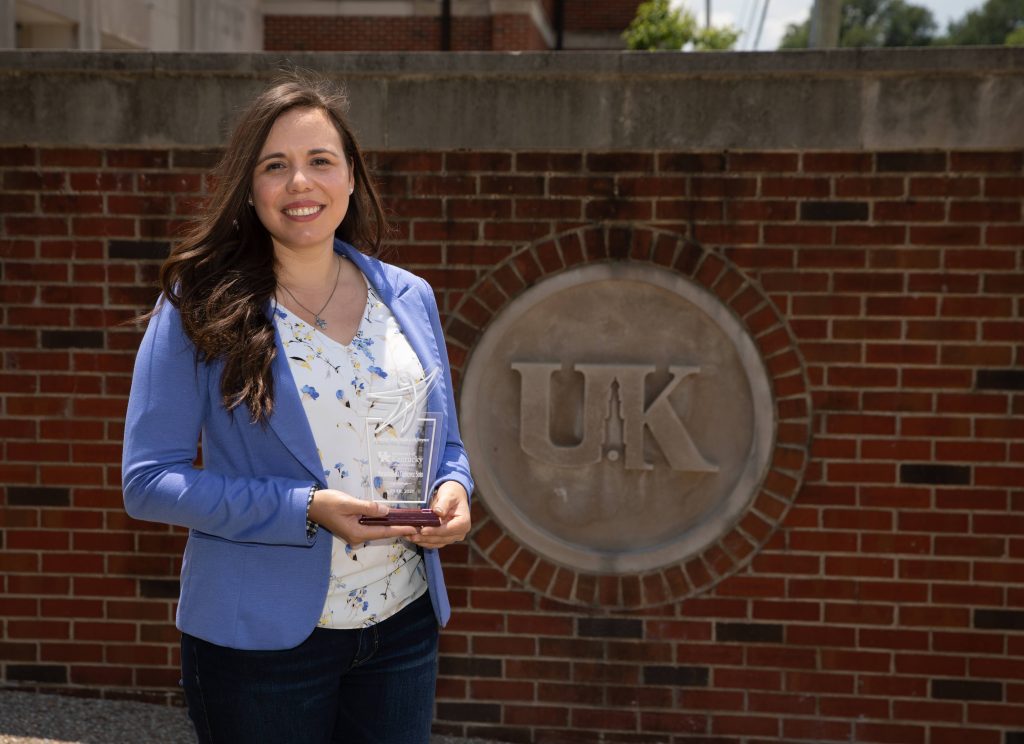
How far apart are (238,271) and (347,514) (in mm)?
521

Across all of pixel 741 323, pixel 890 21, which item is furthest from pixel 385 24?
pixel 890 21

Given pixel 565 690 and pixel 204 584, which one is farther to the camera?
pixel 565 690

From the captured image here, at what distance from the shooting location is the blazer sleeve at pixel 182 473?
185 centimetres

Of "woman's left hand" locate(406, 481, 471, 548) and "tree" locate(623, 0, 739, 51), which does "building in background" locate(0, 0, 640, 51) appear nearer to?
"tree" locate(623, 0, 739, 51)

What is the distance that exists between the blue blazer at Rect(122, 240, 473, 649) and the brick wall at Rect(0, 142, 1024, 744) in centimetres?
190

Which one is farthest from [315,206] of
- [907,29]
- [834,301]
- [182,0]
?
[907,29]

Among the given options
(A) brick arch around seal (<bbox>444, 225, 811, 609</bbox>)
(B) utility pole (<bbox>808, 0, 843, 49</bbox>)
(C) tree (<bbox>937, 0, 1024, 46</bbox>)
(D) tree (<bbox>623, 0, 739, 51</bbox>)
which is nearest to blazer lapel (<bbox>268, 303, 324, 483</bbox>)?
(A) brick arch around seal (<bbox>444, 225, 811, 609</bbox>)

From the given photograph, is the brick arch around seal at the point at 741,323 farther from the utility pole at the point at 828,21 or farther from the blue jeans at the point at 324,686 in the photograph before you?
the utility pole at the point at 828,21

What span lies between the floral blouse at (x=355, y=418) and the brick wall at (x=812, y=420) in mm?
1751

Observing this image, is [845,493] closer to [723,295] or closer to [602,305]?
[723,295]

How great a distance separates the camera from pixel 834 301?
12.1ft

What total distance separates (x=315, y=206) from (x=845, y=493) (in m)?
2.37

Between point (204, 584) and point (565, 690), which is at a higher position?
point (204, 584)

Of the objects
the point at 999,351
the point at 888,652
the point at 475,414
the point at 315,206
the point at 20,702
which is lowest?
the point at 20,702
